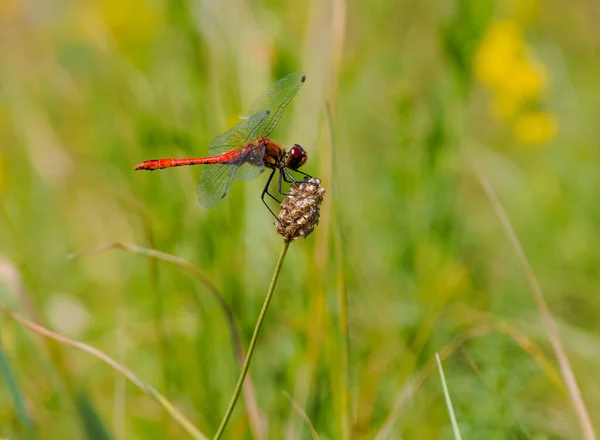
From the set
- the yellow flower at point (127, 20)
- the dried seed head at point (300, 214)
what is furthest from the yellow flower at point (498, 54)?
the dried seed head at point (300, 214)

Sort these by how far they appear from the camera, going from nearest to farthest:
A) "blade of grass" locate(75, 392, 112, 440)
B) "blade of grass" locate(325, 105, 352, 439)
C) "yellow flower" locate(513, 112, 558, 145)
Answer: "blade of grass" locate(75, 392, 112, 440) → "blade of grass" locate(325, 105, 352, 439) → "yellow flower" locate(513, 112, 558, 145)

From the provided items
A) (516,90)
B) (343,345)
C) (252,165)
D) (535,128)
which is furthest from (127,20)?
(343,345)

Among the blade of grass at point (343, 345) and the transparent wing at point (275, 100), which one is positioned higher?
the transparent wing at point (275, 100)

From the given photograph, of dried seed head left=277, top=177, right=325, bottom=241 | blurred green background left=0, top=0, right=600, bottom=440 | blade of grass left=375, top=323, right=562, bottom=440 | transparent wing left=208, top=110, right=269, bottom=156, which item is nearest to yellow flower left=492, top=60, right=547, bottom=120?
blurred green background left=0, top=0, right=600, bottom=440

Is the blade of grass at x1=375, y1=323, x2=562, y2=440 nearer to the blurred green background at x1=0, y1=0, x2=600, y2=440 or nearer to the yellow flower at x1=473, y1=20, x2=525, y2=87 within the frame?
the blurred green background at x1=0, y1=0, x2=600, y2=440

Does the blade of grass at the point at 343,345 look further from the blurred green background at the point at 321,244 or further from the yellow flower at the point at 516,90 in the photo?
the yellow flower at the point at 516,90

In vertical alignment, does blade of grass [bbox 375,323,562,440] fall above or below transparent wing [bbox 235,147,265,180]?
below

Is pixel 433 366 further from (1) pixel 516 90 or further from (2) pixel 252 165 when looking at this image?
(1) pixel 516 90

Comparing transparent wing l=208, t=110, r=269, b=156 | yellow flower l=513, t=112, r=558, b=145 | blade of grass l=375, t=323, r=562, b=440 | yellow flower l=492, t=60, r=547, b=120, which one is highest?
yellow flower l=492, t=60, r=547, b=120
